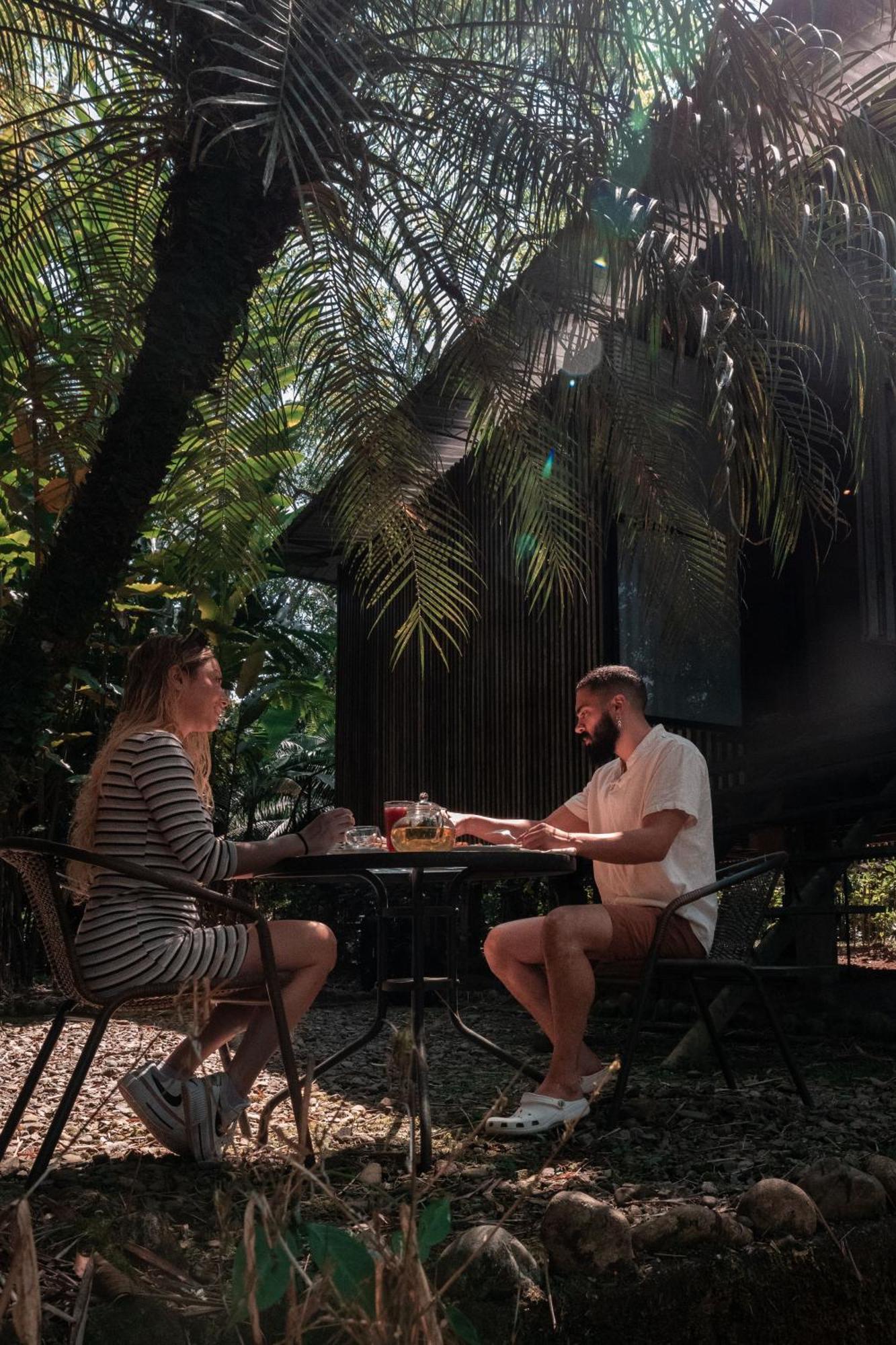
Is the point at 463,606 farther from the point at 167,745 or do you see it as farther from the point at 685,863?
the point at 167,745

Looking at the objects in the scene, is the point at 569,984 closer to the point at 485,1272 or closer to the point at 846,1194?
the point at 846,1194

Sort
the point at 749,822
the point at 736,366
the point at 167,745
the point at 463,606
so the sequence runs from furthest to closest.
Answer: the point at 463,606 → the point at 749,822 → the point at 736,366 → the point at 167,745

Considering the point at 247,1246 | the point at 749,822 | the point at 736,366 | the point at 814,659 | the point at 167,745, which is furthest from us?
the point at 814,659

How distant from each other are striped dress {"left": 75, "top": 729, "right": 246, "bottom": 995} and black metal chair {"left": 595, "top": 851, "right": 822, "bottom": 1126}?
1.37 meters

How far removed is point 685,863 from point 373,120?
2822mm

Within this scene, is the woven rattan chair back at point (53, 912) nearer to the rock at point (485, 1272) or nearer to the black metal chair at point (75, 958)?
the black metal chair at point (75, 958)

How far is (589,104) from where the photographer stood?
15.5 ft

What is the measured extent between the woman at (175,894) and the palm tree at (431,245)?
37 centimetres

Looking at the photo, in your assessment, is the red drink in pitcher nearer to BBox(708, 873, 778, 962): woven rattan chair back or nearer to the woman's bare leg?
the woman's bare leg

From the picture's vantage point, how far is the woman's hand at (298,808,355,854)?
12.0 ft

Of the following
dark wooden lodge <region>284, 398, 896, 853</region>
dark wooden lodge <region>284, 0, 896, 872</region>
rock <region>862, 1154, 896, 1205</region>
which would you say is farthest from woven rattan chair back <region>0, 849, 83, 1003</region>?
dark wooden lodge <region>284, 398, 896, 853</region>

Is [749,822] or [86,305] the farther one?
[749,822]

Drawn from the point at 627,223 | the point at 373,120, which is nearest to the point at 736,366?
the point at 627,223

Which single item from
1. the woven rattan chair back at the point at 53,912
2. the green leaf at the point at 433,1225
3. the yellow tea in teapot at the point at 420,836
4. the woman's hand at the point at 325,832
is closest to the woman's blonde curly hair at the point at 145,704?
the woven rattan chair back at the point at 53,912
